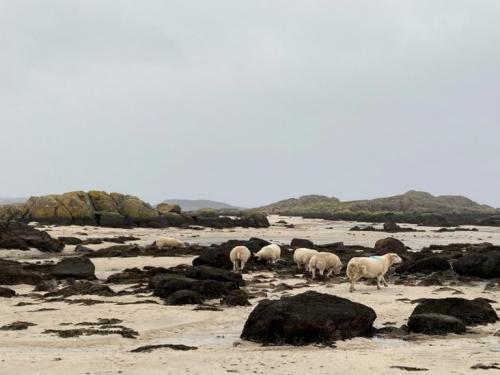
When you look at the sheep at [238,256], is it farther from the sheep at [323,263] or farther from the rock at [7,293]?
the rock at [7,293]

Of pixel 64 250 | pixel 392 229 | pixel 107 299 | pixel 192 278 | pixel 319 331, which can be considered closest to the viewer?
pixel 319 331

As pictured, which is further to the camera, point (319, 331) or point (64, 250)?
point (64, 250)

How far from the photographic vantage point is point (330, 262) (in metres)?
22.8

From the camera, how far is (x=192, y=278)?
19344 millimetres

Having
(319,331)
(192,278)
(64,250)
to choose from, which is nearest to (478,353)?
(319,331)

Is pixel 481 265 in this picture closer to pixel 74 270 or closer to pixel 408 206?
pixel 74 270

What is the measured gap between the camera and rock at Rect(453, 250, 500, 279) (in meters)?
22.2

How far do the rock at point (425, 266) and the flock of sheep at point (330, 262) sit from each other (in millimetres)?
1421

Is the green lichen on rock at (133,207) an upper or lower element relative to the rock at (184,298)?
upper

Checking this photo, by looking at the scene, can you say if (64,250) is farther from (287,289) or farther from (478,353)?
(478,353)

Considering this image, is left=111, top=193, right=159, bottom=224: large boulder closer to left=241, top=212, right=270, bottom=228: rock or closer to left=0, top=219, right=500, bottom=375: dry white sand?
left=241, top=212, right=270, bottom=228: rock

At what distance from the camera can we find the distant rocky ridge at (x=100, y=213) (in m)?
58.5

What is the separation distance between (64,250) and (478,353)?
31321mm

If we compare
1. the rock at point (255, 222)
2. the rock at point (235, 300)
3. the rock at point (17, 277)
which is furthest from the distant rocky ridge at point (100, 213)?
the rock at point (235, 300)
